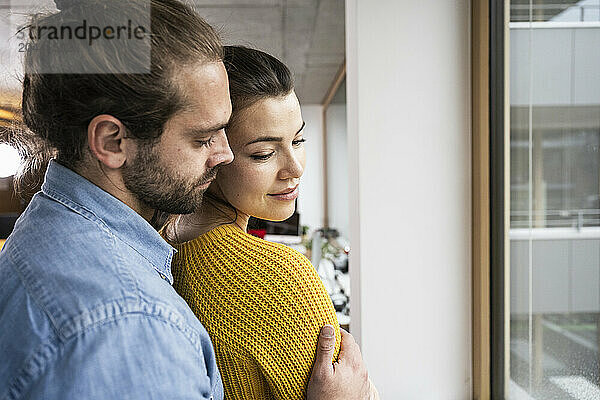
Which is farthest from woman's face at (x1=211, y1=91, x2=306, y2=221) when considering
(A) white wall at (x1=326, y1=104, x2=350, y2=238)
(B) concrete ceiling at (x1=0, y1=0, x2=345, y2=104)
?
(A) white wall at (x1=326, y1=104, x2=350, y2=238)

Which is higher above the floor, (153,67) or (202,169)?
(153,67)

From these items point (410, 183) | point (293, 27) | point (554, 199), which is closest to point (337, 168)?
point (293, 27)

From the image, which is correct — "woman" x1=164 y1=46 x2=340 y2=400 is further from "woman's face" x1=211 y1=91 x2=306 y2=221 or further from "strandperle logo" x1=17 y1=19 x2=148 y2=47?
"strandperle logo" x1=17 y1=19 x2=148 y2=47

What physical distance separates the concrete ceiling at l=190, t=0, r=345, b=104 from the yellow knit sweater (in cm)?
202

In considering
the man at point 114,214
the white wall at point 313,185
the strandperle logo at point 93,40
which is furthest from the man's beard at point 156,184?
the white wall at point 313,185

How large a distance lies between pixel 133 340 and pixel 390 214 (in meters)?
1.55

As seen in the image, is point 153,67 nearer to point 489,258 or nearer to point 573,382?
point 573,382

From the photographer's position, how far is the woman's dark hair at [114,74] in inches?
31.3

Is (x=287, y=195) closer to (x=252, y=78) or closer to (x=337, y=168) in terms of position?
(x=252, y=78)

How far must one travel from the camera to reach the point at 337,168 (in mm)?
5625

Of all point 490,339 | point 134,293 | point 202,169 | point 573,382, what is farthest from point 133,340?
point 490,339

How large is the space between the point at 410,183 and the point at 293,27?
190 cm

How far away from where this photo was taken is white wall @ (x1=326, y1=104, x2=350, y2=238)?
5.03m

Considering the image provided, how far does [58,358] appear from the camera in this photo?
2.12ft
